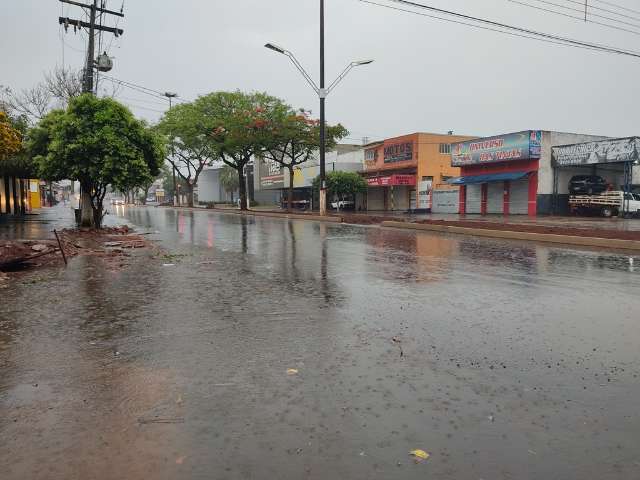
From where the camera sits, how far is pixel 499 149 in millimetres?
36750

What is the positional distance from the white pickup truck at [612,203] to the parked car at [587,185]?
0.88 metres

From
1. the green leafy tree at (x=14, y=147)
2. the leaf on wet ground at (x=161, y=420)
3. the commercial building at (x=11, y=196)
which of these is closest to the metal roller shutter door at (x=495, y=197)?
the green leafy tree at (x=14, y=147)

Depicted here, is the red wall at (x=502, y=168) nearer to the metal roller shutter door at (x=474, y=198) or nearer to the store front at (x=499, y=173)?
the store front at (x=499, y=173)

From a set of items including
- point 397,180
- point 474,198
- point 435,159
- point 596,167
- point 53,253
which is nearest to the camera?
point 53,253

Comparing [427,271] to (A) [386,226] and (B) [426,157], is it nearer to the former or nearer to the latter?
(A) [386,226]

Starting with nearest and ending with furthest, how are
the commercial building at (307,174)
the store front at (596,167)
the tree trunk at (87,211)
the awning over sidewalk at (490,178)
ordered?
the tree trunk at (87,211) < the store front at (596,167) < the awning over sidewalk at (490,178) < the commercial building at (307,174)

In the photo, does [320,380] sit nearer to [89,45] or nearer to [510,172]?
[89,45]

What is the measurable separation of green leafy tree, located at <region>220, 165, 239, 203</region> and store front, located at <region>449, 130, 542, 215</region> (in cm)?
4961

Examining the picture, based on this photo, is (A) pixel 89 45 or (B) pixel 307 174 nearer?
(A) pixel 89 45

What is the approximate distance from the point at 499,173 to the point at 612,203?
8.30 meters

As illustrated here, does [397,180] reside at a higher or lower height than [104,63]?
lower

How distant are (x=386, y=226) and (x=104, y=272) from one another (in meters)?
16.5

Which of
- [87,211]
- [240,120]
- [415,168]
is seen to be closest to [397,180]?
[415,168]

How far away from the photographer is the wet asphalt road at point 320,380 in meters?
2.90
